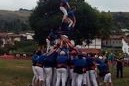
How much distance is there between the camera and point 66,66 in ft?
76.0

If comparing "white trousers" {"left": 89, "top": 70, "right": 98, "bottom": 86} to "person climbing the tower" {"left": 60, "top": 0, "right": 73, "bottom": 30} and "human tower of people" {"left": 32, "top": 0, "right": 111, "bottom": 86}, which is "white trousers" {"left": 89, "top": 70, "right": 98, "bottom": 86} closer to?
"human tower of people" {"left": 32, "top": 0, "right": 111, "bottom": 86}

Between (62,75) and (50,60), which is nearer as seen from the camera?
(62,75)

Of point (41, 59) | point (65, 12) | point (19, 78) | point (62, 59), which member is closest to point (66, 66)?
point (62, 59)

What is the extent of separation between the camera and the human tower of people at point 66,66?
23.0 meters

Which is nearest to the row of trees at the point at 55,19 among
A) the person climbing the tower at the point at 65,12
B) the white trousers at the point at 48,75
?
the person climbing the tower at the point at 65,12

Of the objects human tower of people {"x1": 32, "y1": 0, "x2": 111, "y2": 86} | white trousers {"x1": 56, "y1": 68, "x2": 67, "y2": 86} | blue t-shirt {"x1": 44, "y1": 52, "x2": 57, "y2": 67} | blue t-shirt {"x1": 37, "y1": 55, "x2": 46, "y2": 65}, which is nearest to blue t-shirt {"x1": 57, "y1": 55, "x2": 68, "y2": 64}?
human tower of people {"x1": 32, "y1": 0, "x2": 111, "y2": 86}

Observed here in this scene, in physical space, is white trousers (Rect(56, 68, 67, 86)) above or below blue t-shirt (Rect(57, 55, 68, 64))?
below

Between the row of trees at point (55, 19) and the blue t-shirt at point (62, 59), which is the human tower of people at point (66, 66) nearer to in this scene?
the blue t-shirt at point (62, 59)

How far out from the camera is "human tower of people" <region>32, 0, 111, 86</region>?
2302 centimetres

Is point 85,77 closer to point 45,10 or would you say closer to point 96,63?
point 96,63

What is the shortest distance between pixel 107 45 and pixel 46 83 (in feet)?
426

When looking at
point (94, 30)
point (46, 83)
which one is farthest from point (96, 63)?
point (94, 30)

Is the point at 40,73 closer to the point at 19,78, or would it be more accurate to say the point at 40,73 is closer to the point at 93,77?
the point at 93,77

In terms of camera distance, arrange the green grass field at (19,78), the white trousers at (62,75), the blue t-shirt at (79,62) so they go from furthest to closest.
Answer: the green grass field at (19,78) < the white trousers at (62,75) < the blue t-shirt at (79,62)
